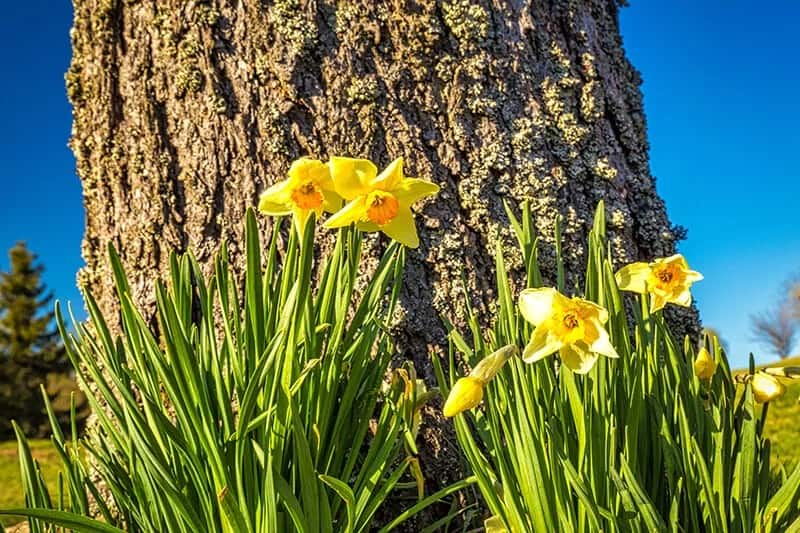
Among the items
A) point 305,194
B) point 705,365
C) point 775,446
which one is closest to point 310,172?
point 305,194

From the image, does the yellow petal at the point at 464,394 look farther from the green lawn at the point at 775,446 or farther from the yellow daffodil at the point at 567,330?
the green lawn at the point at 775,446

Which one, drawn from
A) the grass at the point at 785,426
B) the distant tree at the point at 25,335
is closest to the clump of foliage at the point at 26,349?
the distant tree at the point at 25,335

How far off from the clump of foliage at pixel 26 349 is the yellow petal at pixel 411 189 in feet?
71.3

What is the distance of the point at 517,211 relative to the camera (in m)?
1.70

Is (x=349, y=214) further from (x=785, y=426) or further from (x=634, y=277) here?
(x=785, y=426)

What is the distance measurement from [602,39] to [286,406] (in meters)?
1.49

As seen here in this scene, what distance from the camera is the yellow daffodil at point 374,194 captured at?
1.00 metres

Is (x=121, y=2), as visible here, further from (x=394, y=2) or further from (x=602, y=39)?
(x=602, y=39)

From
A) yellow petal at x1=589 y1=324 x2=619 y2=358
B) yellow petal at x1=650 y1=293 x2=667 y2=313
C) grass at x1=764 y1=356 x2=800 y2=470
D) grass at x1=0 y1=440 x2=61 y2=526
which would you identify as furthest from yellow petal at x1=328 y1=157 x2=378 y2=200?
grass at x1=0 y1=440 x2=61 y2=526

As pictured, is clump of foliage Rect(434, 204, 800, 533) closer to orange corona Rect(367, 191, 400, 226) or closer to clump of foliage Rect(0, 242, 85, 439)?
orange corona Rect(367, 191, 400, 226)

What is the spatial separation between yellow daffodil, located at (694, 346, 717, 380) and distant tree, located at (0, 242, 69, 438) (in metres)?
23.2

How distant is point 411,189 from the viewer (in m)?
1.08

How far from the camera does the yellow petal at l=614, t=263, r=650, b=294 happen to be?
114 cm

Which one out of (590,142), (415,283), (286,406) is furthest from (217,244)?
(590,142)
